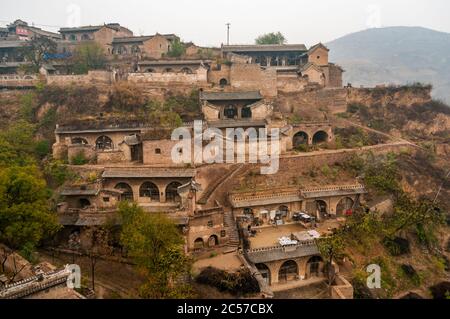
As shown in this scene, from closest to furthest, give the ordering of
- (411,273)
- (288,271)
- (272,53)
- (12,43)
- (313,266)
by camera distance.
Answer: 1. (288,271)
2. (313,266)
3. (411,273)
4. (12,43)
5. (272,53)

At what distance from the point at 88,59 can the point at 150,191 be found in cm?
2512

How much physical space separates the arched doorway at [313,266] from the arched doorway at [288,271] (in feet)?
2.88

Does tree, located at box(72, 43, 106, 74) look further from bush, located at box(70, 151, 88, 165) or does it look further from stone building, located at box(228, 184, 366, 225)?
stone building, located at box(228, 184, 366, 225)

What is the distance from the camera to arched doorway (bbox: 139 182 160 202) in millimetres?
30125

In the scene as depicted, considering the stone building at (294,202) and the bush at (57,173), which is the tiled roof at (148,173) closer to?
the bush at (57,173)

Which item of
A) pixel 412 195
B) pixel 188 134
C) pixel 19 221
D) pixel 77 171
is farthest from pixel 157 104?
pixel 412 195

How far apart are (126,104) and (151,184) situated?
12875mm

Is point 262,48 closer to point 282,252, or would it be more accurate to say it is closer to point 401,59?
point 282,252

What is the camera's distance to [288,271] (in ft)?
82.9

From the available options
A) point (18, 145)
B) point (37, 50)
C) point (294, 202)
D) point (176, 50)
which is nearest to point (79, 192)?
point (18, 145)

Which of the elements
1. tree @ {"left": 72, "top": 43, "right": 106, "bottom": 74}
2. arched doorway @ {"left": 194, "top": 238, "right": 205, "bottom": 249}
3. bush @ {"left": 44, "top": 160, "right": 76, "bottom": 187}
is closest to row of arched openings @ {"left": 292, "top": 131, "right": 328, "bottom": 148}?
arched doorway @ {"left": 194, "top": 238, "right": 205, "bottom": 249}

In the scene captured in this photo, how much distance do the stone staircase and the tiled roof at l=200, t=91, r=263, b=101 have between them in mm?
15378

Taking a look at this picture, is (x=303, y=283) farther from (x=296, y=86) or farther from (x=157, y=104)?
(x=296, y=86)

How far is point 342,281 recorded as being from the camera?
23.9 metres
